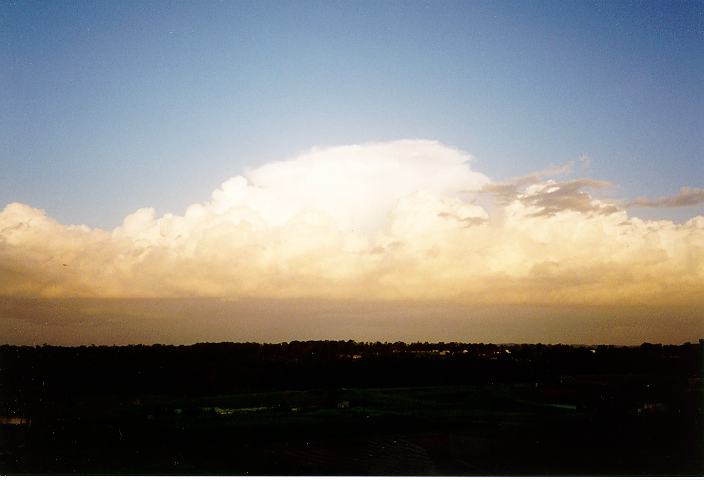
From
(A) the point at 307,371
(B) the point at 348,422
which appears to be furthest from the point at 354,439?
(A) the point at 307,371

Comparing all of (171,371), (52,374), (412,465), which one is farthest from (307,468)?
(52,374)

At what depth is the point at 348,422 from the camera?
27.0 metres

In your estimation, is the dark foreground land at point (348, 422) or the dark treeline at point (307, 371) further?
the dark treeline at point (307, 371)

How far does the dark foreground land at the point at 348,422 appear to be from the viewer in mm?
19906

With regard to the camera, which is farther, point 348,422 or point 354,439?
point 348,422

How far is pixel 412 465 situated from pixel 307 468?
3364 millimetres

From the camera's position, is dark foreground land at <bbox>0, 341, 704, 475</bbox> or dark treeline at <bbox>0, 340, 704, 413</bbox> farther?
dark treeline at <bbox>0, 340, 704, 413</bbox>

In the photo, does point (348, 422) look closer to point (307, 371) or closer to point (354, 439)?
point (354, 439)

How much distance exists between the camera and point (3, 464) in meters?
19.6

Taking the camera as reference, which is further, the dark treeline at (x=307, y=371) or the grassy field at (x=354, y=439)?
the dark treeline at (x=307, y=371)

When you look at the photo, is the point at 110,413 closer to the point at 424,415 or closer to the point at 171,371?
the point at 424,415

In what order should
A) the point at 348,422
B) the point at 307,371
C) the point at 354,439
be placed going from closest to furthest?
1. the point at 354,439
2. the point at 348,422
3. the point at 307,371

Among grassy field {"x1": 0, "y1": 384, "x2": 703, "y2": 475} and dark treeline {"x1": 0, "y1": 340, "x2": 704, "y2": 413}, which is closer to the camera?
grassy field {"x1": 0, "y1": 384, "x2": 703, "y2": 475}

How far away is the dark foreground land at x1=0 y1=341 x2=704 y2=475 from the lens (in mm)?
19906
